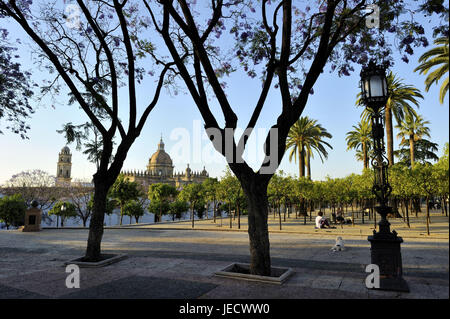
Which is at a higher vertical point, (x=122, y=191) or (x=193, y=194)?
(x=122, y=191)

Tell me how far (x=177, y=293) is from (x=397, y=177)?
67.9ft

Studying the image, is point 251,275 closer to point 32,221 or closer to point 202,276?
point 202,276

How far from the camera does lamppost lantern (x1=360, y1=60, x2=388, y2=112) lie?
6.59 metres

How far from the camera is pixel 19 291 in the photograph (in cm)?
584

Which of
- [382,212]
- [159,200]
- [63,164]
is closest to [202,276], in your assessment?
[382,212]

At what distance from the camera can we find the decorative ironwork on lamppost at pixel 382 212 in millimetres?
5746

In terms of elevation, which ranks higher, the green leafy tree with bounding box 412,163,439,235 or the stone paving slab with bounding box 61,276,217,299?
the green leafy tree with bounding box 412,163,439,235

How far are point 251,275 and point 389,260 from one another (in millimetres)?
2811

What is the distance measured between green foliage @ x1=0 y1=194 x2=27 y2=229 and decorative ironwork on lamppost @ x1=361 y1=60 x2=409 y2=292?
38.0 metres

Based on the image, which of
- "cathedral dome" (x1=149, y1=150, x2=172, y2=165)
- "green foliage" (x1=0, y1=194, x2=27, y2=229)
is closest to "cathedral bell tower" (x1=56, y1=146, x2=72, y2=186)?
"cathedral dome" (x1=149, y1=150, x2=172, y2=165)

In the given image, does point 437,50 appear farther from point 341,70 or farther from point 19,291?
point 19,291

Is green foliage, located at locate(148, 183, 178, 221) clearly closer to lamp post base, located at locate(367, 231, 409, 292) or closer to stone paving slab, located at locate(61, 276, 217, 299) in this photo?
stone paving slab, located at locate(61, 276, 217, 299)

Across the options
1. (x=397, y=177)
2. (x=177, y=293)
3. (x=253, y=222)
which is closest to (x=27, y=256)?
(x=177, y=293)

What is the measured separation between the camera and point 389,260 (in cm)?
579
